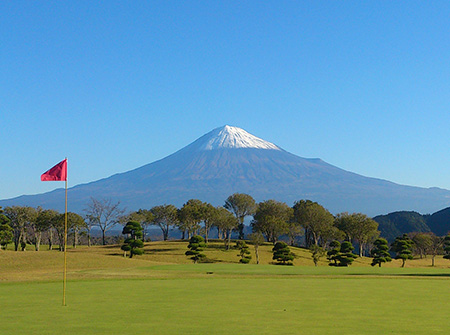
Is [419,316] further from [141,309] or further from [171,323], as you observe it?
[141,309]

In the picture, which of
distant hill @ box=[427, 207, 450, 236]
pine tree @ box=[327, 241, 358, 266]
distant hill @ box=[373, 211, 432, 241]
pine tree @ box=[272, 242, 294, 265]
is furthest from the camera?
distant hill @ box=[373, 211, 432, 241]

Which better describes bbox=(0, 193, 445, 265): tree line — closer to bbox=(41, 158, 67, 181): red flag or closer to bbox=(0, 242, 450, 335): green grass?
bbox=(0, 242, 450, 335): green grass

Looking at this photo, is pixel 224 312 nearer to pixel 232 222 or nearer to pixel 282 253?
pixel 282 253

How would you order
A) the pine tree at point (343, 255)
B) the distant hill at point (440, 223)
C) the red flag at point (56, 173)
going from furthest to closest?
the distant hill at point (440, 223)
the pine tree at point (343, 255)
the red flag at point (56, 173)

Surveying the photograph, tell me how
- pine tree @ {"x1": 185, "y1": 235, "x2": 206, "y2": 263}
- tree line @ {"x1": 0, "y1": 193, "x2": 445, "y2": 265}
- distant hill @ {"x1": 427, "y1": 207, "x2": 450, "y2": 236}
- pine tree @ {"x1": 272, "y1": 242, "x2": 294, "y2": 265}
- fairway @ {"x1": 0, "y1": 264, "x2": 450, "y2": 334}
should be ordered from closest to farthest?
fairway @ {"x1": 0, "y1": 264, "x2": 450, "y2": 334} < pine tree @ {"x1": 185, "y1": 235, "x2": 206, "y2": 263} < pine tree @ {"x1": 272, "y1": 242, "x2": 294, "y2": 265} < tree line @ {"x1": 0, "y1": 193, "x2": 445, "y2": 265} < distant hill @ {"x1": 427, "y1": 207, "x2": 450, "y2": 236}

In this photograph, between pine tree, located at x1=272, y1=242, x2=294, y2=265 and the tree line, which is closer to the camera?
pine tree, located at x1=272, y1=242, x2=294, y2=265

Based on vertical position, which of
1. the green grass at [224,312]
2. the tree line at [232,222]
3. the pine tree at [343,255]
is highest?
the tree line at [232,222]

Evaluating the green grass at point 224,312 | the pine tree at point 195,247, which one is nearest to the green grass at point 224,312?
the green grass at point 224,312

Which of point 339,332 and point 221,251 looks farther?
point 221,251

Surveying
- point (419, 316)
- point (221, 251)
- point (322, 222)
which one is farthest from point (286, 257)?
point (419, 316)

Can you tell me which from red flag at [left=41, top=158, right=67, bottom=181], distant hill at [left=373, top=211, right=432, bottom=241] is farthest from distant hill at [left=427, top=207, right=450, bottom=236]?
red flag at [left=41, top=158, right=67, bottom=181]

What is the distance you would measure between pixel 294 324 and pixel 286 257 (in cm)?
6353

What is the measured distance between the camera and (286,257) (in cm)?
7625

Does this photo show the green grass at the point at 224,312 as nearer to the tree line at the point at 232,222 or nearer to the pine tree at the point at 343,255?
the pine tree at the point at 343,255
